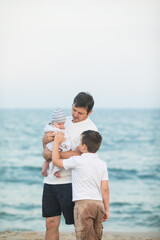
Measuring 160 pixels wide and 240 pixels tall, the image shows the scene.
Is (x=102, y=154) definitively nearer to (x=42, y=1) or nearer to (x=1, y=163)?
(x=1, y=163)

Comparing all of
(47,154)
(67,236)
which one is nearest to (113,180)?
(67,236)

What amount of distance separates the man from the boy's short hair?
0.56 feet

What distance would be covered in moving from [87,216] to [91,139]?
21.5 inches

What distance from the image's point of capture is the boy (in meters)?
2.61

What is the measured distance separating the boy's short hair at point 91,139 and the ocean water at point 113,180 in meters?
4.38

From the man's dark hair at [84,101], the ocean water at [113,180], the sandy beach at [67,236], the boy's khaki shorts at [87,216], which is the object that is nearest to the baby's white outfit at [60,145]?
the man's dark hair at [84,101]

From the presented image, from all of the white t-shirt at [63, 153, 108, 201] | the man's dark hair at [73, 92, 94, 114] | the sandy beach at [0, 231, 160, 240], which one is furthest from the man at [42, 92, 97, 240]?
the sandy beach at [0, 231, 160, 240]

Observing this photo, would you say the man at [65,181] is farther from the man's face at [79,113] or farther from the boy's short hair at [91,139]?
the boy's short hair at [91,139]

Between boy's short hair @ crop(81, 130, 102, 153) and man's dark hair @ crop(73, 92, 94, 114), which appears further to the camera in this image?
man's dark hair @ crop(73, 92, 94, 114)

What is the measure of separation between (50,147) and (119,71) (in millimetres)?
20050

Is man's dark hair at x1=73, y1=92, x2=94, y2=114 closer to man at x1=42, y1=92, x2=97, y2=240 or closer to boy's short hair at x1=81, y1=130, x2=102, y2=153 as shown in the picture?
man at x1=42, y1=92, x2=97, y2=240

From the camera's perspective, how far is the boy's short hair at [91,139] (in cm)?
262

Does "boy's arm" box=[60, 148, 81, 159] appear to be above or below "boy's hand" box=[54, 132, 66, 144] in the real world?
below

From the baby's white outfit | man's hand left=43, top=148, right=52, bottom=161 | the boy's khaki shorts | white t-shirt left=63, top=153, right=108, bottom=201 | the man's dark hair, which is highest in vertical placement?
the man's dark hair
